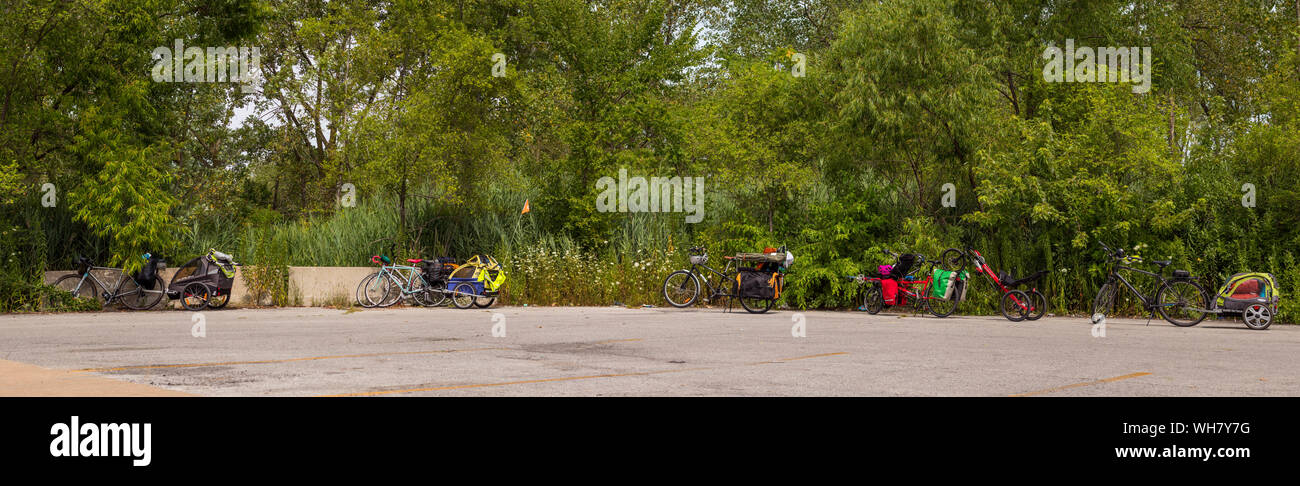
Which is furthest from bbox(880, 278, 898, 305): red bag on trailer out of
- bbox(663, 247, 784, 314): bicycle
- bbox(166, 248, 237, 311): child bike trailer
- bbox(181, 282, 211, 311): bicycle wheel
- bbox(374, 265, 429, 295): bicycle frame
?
bbox(181, 282, 211, 311): bicycle wheel

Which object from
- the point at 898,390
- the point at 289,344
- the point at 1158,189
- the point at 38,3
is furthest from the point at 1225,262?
the point at 38,3

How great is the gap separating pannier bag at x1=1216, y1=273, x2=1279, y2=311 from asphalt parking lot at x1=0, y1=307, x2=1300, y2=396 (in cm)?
41

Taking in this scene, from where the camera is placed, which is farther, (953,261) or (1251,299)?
(953,261)

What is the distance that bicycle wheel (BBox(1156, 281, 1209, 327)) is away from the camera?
15.1 m

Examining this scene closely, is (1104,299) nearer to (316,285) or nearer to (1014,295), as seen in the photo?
(1014,295)

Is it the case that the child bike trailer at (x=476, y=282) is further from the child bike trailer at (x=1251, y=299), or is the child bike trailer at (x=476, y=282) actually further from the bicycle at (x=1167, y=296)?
the child bike trailer at (x=1251, y=299)

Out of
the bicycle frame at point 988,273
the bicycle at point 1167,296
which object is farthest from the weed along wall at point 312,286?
the bicycle at point 1167,296

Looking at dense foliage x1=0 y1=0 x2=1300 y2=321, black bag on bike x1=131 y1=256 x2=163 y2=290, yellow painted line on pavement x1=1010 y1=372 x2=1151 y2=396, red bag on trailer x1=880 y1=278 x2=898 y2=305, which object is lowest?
yellow painted line on pavement x1=1010 y1=372 x2=1151 y2=396

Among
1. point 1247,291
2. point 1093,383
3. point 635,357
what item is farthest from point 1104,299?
point 635,357

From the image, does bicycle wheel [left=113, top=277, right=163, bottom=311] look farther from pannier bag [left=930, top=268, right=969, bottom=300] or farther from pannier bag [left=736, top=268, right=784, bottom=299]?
pannier bag [left=930, top=268, right=969, bottom=300]

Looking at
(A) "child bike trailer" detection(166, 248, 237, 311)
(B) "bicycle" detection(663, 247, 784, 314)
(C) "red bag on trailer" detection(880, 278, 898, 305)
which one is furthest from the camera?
(B) "bicycle" detection(663, 247, 784, 314)

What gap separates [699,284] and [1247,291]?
8940 millimetres

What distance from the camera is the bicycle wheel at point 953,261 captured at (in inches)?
688

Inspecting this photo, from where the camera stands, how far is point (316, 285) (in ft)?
66.6
